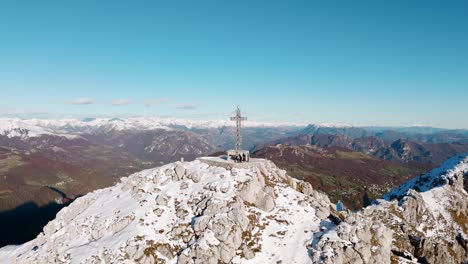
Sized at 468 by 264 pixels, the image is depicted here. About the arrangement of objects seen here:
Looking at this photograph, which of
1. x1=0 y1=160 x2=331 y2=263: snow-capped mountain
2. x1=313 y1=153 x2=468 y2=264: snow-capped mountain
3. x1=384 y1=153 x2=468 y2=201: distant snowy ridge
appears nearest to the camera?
x1=313 y1=153 x2=468 y2=264: snow-capped mountain

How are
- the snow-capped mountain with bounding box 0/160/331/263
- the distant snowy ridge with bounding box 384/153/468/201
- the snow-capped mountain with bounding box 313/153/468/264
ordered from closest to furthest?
the snow-capped mountain with bounding box 313/153/468/264, the snow-capped mountain with bounding box 0/160/331/263, the distant snowy ridge with bounding box 384/153/468/201

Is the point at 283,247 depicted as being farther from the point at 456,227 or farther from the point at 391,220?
the point at 456,227

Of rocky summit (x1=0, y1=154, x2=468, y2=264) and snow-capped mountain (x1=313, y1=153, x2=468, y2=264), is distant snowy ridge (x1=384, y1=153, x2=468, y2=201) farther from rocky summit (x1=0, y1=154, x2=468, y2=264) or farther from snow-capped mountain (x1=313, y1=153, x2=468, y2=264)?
rocky summit (x1=0, y1=154, x2=468, y2=264)

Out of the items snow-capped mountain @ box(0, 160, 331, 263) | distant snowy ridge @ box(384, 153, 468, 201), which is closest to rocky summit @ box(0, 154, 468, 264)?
snow-capped mountain @ box(0, 160, 331, 263)

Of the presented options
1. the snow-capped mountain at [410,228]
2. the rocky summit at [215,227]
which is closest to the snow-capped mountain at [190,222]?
the rocky summit at [215,227]

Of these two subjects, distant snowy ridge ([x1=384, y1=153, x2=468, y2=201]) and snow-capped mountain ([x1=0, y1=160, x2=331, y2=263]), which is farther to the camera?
distant snowy ridge ([x1=384, y1=153, x2=468, y2=201])

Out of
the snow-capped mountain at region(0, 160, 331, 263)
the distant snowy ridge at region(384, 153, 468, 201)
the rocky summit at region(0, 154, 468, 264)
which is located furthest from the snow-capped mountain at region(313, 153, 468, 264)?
the snow-capped mountain at region(0, 160, 331, 263)

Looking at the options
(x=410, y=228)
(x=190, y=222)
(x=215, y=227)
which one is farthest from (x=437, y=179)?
(x=190, y=222)
